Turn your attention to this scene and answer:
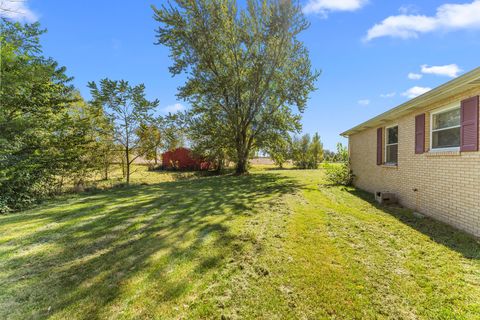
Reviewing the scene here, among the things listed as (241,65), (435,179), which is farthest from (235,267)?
(241,65)

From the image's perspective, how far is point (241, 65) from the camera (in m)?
14.2

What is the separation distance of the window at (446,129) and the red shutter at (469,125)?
16.4 inches

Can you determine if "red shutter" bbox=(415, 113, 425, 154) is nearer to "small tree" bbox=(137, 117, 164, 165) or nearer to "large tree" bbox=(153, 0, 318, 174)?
"large tree" bbox=(153, 0, 318, 174)

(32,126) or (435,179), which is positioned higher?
(32,126)

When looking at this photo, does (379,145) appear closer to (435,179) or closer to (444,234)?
(435,179)

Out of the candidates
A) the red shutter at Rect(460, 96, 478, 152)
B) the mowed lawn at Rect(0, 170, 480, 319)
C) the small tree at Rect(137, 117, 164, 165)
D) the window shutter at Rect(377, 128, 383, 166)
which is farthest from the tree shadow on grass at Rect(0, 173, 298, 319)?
the small tree at Rect(137, 117, 164, 165)

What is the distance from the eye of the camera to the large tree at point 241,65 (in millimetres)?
12539

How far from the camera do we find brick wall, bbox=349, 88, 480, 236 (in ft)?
12.3

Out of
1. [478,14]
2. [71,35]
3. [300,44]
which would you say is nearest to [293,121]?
[300,44]

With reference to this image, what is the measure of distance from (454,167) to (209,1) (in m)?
14.3

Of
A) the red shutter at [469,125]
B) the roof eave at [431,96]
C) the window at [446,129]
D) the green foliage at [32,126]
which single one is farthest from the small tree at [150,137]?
the red shutter at [469,125]

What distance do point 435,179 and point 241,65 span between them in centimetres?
1268

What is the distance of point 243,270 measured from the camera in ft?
8.50

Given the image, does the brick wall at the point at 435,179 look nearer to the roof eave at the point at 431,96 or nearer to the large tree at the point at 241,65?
the roof eave at the point at 431,96
